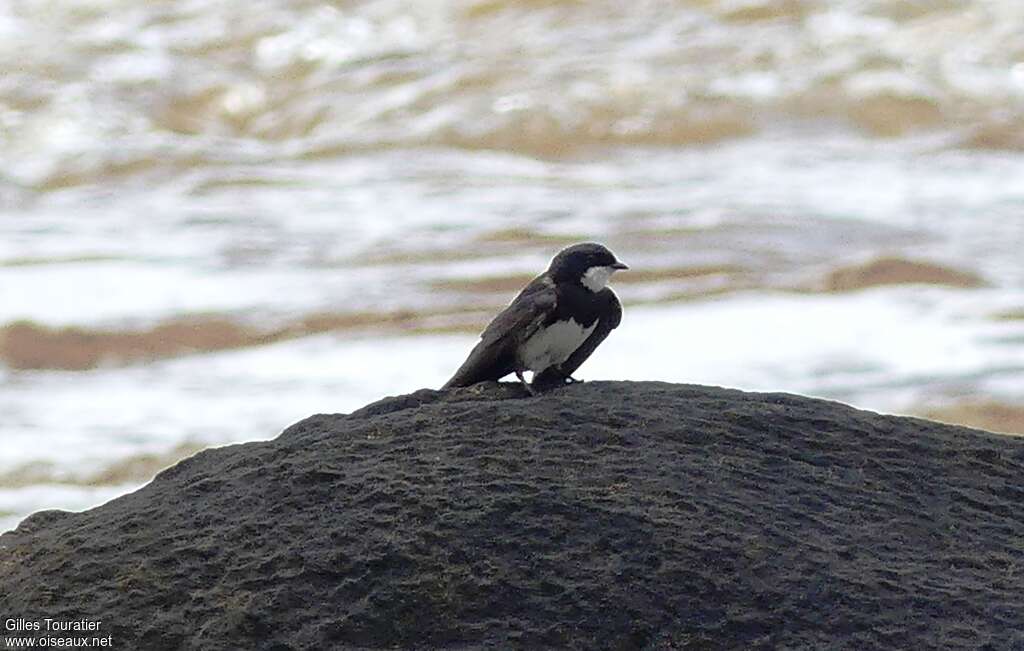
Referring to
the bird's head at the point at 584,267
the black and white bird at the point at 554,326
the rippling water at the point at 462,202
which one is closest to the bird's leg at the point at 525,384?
the black and white bird at the point at 554,326

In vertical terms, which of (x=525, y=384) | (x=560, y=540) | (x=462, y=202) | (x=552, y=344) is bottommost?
(x=560, y=540)

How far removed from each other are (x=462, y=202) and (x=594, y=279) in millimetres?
17292

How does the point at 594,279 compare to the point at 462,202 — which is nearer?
the point at 594,279

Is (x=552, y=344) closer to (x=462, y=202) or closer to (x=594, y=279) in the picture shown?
(x=594, y=279)

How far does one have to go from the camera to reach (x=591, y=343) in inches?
265

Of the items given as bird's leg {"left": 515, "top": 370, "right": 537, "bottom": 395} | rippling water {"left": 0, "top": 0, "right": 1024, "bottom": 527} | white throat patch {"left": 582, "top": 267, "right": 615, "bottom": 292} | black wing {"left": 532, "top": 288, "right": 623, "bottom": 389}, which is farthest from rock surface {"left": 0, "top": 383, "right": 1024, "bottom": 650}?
rippling water {"left": 0, "top": 0, "right": 1024, "bottom": 527}

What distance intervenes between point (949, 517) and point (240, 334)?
1407 cm

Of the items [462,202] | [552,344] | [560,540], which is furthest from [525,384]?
[462,202]

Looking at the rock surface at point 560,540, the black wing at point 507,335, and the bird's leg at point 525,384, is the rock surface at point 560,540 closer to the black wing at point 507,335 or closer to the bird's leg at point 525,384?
the bird's leg at point 525,384

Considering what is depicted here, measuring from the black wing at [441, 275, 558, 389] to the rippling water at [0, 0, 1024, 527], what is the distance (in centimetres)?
786

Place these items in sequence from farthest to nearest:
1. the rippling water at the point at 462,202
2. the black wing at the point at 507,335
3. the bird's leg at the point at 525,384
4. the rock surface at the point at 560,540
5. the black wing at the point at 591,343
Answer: the rippling water at the point at 462,202, the black wing at the point at 591,343, the black wing at the point at 507,335, the bird's leg at the point at 525,384, the rock surface at the point at 560,540

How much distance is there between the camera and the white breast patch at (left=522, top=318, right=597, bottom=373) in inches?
259

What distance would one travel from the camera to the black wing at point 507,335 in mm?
6540

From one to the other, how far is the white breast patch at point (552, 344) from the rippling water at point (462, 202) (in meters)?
8.07
